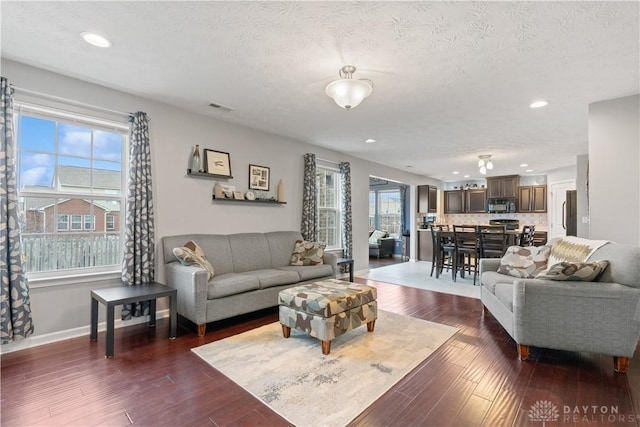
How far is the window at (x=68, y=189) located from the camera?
113 inches

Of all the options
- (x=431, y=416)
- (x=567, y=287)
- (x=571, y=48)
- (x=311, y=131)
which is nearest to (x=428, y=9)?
(x=571, y=48)

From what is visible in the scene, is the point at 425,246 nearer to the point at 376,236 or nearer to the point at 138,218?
the point at 376,236

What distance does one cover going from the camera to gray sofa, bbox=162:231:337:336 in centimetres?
310

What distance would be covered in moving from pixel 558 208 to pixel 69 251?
33.2 ft

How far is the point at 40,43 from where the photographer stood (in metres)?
2.38

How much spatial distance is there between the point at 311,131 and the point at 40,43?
3.09 metres

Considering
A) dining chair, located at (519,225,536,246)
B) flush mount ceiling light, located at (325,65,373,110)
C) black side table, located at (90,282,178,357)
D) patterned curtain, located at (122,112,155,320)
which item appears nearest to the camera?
flush mount ceiling light, located at (325,65,373,110)

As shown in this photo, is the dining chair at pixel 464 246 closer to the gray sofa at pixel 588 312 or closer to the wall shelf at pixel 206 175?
the gray sofa at pixel 588 312

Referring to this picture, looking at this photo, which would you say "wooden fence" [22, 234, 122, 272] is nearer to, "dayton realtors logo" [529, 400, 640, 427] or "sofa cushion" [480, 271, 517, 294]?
"dayton realtors logo" [529, 400, 640, 427]

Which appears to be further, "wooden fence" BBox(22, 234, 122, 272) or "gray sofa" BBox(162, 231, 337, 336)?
"gray sofa" BBox(162, 231, 337, 336)

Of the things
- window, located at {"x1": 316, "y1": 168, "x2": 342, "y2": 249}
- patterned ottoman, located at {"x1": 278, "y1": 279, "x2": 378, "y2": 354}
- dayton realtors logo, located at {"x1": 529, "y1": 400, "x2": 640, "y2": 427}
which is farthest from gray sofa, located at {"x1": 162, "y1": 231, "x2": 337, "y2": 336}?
dayton realtors logo, located at {"x1": 529, "y1": 400, "x2": 640, "y2": 427}

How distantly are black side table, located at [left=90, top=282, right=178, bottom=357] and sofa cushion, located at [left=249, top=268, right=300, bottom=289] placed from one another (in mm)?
935

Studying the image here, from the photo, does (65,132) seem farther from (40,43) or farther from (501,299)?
(501,299)

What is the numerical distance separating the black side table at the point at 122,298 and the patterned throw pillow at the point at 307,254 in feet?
6.06
